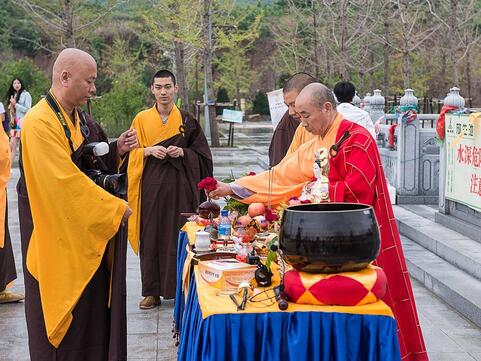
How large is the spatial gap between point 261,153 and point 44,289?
1558cm

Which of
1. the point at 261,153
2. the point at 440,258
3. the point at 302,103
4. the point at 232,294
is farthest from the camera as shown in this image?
the point at 261,153

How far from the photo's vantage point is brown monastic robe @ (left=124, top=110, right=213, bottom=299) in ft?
20.3

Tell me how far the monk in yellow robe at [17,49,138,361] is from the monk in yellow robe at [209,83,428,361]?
1024 millimetres

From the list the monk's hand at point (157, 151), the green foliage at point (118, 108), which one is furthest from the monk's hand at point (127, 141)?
the green foliage at point (118, 108)

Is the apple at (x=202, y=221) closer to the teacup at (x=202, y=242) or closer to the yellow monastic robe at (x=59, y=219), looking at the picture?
the teacup at (x=202, y=242)

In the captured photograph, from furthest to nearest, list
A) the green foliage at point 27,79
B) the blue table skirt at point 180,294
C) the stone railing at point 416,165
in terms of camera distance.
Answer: the green foliage at point 27,79, the stone railing at point 416,165, the blue table skirt at point 180,294

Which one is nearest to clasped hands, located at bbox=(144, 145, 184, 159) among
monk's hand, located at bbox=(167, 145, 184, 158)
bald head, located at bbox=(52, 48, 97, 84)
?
monk's hand, located at bbox=(167, 145, 184, 158)

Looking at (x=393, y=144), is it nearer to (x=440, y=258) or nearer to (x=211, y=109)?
(x=440, y=258)

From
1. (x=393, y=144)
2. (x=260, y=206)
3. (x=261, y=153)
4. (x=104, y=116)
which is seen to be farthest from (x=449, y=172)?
(x=104, y=116)

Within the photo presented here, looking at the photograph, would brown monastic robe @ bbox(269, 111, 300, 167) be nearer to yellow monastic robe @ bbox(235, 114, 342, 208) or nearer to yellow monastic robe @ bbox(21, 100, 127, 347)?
yellow monastic robe @ bbox(235, 114, 342, 208)

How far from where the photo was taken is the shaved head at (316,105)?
12.1ft

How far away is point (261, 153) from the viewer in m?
19.4

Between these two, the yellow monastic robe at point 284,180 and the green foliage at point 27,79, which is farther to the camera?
the green foliage at point 27,79

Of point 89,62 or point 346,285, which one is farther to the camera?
point 89,62
